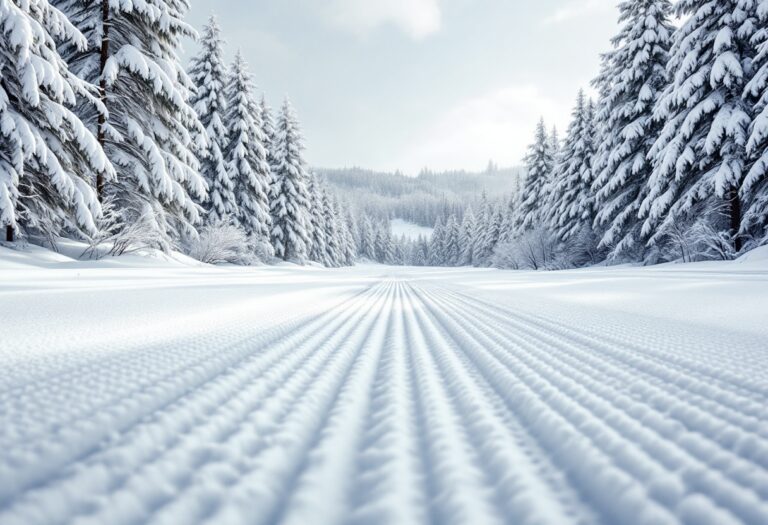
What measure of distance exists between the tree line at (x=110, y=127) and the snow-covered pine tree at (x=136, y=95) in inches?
1.0

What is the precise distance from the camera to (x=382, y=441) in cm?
73

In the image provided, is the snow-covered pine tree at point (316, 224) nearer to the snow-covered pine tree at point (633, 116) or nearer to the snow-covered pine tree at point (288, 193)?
the snow-covered pine tree at point (288, 193)

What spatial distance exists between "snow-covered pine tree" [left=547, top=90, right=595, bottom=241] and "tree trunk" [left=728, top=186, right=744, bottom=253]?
6.91 metres

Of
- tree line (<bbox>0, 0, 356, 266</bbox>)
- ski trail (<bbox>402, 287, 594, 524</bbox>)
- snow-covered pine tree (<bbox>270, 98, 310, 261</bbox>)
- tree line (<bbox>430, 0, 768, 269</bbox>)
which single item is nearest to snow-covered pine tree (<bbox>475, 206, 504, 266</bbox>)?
tree line (<bbox>430, 0, 768, 269</bbox>)

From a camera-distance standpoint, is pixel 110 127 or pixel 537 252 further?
pixel 537 252

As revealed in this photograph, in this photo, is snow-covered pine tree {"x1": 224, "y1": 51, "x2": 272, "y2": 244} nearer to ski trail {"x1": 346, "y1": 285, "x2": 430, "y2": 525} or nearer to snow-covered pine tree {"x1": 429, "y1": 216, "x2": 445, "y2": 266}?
ski trail {"x1": 346, "y1": 285, "x2": 430, "y2": 525}

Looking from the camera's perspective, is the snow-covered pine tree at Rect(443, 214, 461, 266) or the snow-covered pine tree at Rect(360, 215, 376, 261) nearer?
the snow-covered pine tree at Rect(443, 214, 461, 266)

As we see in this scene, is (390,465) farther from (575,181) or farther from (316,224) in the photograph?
(316,224)

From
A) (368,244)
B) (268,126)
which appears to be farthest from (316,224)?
(368,244)

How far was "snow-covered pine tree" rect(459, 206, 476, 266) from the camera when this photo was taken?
48.6 metres

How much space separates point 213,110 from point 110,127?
956cm

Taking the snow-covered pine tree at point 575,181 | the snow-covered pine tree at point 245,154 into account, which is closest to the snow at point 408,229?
the snow-covered pine tree at point 575,181

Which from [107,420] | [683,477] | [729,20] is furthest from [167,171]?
[729,20]

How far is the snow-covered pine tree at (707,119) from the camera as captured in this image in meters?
9.10
